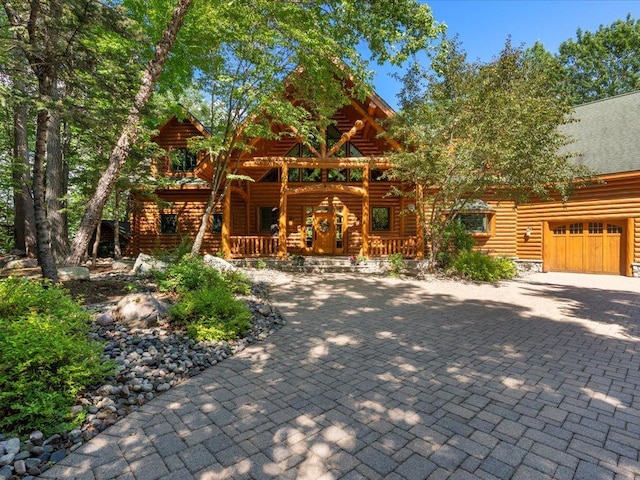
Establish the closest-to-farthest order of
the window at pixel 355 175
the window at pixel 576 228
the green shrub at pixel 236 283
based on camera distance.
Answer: the green shrub at pixel 236 283 → the window at pixel 576 228 → the window at pixel 355 175

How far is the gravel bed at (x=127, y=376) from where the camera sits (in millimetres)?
2193

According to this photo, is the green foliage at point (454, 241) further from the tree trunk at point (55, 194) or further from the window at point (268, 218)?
the tree trunk at point (55, 194)

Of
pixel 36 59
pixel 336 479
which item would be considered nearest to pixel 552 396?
pixel 336 479

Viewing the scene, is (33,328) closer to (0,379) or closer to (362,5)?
(0,379)

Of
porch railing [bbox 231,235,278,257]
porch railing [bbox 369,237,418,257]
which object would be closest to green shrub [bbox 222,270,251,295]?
porch railing [bbox 231,235,278,257]

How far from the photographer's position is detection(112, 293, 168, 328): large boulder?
4.58 metres

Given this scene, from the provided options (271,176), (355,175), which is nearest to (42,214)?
(271,176)

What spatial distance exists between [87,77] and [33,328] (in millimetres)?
4669

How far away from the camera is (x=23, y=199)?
12133mm

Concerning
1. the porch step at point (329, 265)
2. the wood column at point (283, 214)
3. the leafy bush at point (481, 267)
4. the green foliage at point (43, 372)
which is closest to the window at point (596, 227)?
the leafy bush at point (481, 267)

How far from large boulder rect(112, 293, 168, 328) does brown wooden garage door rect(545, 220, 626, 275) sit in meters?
15.7

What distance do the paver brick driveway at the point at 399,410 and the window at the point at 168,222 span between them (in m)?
12.0

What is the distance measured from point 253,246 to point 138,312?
831cm

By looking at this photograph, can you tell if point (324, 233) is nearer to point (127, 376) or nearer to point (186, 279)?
point (186, 279)
